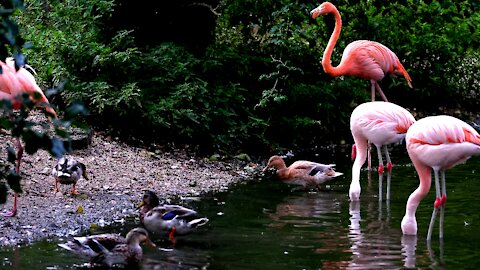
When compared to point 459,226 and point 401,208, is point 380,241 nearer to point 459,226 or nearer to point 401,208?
point 459,226

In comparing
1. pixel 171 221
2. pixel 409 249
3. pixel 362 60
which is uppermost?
pixel 362 60

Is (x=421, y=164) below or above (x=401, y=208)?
above

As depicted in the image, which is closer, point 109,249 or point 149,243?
point 109,249

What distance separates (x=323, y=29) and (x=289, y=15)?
5.68 feet

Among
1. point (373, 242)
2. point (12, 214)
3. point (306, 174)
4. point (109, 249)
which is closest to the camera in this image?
point (109, 249)

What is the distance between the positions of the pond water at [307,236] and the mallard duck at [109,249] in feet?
0.33

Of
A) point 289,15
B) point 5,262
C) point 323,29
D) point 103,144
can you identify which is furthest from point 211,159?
point 5,262

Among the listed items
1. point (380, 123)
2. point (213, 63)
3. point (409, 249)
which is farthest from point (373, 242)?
point (213, 63)

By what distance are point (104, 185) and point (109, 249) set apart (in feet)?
9.46

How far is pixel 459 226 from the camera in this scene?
282 inches

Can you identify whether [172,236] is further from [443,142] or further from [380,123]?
[380,123]

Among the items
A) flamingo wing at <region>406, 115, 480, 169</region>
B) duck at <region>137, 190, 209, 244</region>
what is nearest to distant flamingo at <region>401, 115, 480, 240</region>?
flamingo wing at <region>406, 115, 480, 169</region>

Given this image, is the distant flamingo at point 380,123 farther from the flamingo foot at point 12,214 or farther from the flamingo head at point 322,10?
the flamingo foot at point 12,214

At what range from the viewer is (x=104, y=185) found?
859 centimetres
